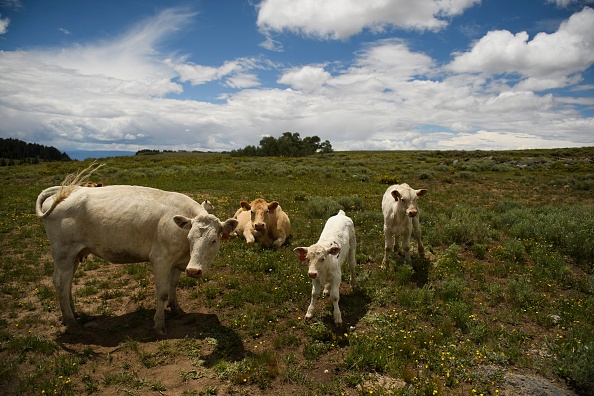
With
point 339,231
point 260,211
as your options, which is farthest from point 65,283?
point 260,211

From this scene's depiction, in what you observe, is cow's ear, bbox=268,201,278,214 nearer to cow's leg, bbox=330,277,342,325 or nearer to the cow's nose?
cow's leg, bbox=330,277,342,325

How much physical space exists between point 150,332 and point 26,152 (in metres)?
110

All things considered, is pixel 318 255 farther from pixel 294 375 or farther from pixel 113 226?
pixel 113 226

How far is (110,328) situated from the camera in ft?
21.4

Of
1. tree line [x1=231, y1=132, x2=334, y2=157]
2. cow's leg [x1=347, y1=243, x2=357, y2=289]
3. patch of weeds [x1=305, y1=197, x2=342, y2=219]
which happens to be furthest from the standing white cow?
tree line [x1=231, y1=132, x2=334, y2=157]

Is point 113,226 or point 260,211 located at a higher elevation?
point 113,226

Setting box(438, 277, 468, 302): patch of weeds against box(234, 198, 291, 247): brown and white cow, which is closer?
box(438, 277, 468, 302): patch of weeds

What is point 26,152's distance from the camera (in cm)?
8894

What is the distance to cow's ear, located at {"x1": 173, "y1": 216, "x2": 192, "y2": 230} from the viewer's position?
235 inches

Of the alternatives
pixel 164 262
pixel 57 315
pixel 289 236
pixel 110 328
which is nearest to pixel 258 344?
pixel 164 262

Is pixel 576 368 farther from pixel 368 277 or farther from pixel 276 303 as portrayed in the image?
pixel 276 303

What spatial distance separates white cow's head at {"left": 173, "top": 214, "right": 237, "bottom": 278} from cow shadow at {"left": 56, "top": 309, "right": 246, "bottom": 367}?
1.45 meters

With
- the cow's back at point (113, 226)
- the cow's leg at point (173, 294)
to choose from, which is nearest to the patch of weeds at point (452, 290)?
the cow's back at point (113, 226)

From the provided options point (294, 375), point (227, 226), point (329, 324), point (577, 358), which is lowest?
point (294, 375)
